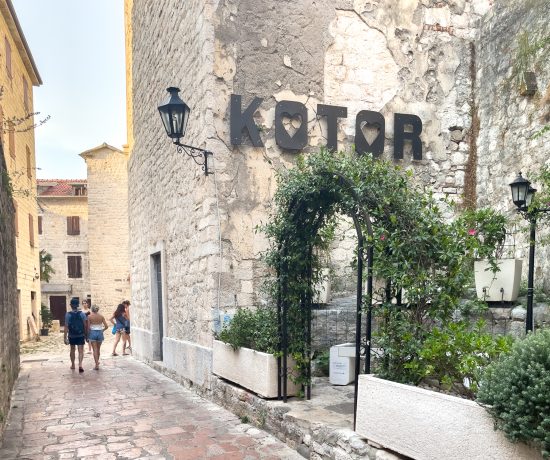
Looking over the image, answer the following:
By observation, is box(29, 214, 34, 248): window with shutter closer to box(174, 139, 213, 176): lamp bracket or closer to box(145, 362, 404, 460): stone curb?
box(174, 139, 213, 176): lamp bracket

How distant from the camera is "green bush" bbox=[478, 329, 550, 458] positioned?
2.14 metres

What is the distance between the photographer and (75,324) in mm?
8281

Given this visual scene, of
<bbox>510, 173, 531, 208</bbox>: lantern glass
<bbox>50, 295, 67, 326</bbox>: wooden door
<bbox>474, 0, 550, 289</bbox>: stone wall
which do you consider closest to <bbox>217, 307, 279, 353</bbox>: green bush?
<bbox>510, 173, 531, 208</bbox>: lantern glass

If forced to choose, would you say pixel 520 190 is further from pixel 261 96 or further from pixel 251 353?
pixel 261 96

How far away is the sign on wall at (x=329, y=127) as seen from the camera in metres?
6.05

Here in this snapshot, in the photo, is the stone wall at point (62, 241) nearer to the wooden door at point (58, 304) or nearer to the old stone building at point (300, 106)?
the wooden door at point (58, 304)

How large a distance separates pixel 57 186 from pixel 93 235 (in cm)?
633

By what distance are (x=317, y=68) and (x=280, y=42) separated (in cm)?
57

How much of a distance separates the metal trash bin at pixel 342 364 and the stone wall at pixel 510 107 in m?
2.30

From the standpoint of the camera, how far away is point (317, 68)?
21.1ft

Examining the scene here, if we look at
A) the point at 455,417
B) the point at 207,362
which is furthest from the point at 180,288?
the point at 455,417

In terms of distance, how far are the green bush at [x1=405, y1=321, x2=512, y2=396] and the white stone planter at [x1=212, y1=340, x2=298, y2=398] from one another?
5.47 ft

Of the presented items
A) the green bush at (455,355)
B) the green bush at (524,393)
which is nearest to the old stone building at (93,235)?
the green bush at (455,355)

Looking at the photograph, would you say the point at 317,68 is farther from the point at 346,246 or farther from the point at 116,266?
the point at 116,266
